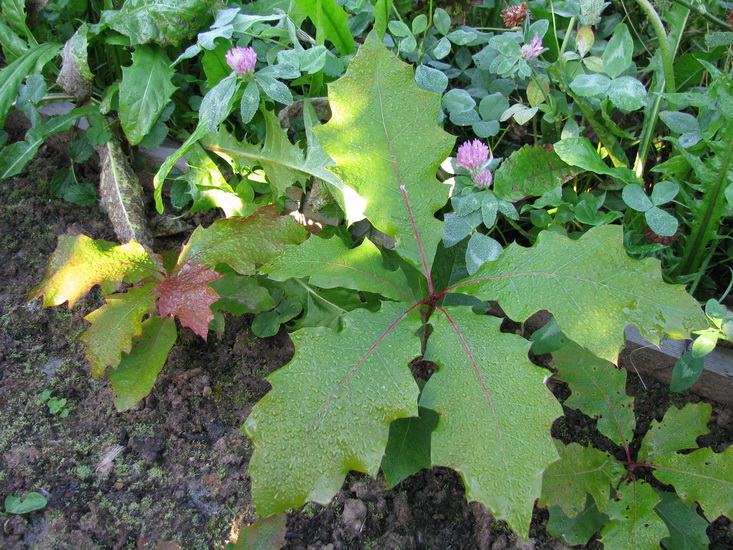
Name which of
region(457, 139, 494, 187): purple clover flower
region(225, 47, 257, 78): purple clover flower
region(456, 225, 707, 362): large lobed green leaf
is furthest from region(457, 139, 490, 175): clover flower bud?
A: region(225, 47, 257, 78): purple clover flower

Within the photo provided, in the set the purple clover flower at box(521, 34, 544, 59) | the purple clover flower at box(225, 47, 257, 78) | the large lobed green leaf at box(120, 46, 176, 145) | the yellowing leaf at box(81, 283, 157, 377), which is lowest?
the yellowing leaf at box(81, 283, 157, 377)

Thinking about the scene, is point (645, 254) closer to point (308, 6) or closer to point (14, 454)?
point (308, 6)

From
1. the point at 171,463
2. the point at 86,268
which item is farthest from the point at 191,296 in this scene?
the point at 171,463

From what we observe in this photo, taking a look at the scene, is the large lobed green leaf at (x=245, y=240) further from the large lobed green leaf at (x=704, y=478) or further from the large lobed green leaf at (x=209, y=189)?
the large lobed green leaf at (x=704, y=478)

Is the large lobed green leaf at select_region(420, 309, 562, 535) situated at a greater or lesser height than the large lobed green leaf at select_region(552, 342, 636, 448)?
greater

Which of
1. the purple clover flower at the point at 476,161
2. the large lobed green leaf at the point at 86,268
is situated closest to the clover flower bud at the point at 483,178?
the purple clover flower at the point at 476,161

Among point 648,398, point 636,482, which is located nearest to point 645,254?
point 648,398

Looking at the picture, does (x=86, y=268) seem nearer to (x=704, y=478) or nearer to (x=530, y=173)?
(x=530, y=173)

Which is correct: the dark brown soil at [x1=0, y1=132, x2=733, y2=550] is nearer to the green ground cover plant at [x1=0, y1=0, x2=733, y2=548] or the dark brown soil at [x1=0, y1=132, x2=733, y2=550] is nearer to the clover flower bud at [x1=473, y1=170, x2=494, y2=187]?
the green ground cover plant at [x1=0, y1=0, x2=733, y2=548]
